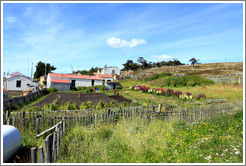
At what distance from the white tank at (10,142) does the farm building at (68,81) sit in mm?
29025

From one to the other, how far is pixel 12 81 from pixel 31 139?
1272 inches

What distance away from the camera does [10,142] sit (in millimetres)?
4883

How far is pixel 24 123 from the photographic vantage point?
7.19 metres

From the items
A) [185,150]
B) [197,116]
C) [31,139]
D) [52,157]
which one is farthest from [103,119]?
[197,116]

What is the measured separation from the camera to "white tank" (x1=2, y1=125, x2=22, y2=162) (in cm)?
469

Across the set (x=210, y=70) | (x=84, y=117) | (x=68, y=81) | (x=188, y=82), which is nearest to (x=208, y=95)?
(x=188, y=82)

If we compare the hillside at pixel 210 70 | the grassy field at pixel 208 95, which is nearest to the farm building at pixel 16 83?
the grassy field at pixel 208 95

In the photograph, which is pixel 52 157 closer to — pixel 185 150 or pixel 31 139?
pixel 31 139

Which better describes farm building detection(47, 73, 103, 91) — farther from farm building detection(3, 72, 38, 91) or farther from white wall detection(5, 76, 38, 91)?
white wall detection(5, 76, 38, 91)

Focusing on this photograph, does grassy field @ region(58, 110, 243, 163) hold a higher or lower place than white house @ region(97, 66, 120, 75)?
lower

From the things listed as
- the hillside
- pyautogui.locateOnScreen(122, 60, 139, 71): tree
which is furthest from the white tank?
pyautogui.locateOnScreen(122, 60, 139, 71): tree

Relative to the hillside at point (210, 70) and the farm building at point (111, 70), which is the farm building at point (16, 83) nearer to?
the hillside at point (210, 70)

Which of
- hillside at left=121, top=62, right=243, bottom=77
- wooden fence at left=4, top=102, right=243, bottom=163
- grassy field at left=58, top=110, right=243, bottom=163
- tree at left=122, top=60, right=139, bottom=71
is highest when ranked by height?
tree at left=122, top=60, right=139, bottom=71

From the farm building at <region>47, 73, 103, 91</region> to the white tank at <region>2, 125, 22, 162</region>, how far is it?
29.0 meters
